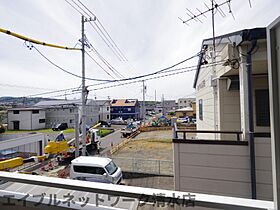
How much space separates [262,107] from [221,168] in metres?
1.85

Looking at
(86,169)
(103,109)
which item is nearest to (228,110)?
(86,169)

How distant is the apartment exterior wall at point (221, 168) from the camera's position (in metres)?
2.62

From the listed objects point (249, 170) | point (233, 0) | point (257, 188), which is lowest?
point (257, 188)

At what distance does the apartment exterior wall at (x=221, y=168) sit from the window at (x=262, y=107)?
1258 millimetres

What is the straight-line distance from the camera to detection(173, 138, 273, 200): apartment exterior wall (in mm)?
2617

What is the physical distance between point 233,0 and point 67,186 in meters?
3.58

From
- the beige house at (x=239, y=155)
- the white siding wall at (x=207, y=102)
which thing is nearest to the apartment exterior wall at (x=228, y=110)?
the white siding wall at (x=207, y=102)

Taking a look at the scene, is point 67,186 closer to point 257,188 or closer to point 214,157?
point 214,157

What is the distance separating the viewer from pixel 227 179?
2.75 metres

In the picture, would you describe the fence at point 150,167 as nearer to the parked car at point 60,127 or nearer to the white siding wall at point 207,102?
the white siding wall at point 207,102

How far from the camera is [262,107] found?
375cm

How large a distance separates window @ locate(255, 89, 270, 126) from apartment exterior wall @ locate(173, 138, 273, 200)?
126cm

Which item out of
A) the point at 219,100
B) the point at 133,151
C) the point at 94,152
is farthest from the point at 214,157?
the point at 94,152

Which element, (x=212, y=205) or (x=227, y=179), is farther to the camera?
(x=227, y=179)
